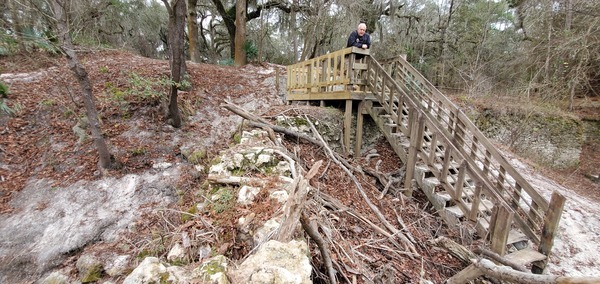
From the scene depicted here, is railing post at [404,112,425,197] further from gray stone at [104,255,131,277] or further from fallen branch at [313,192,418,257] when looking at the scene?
gray stone at [104,255,131,277]

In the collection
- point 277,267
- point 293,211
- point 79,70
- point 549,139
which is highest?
point 79,70

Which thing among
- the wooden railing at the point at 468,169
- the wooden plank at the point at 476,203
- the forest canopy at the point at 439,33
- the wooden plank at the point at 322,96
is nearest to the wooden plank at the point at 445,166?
the wooden railing at the point at 468,169

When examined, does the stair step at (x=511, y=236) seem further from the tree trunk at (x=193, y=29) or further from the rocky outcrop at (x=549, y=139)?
the tree trunk at (x=193, y=29)

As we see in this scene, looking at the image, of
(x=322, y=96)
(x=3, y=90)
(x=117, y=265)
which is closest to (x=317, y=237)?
(x=117, y=265)

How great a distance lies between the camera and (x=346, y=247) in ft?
9.31

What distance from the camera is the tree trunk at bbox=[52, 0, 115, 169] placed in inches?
143

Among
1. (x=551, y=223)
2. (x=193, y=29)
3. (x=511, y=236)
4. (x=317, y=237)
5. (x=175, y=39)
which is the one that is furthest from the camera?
(x=193, y=29)

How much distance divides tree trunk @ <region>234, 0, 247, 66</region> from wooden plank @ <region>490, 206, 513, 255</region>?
1229 cm

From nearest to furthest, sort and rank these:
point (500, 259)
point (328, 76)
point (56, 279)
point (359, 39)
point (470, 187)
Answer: point (56, 279) → point (500, 259) → point (470, 187) → point (359, 39) → point (328, 76)

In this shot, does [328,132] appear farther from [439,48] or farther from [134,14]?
[134,14]

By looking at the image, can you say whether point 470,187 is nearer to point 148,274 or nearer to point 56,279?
point 148,274

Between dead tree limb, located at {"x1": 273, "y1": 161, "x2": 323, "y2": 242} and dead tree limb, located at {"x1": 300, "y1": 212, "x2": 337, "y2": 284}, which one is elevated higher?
dead tree limb, located at {"x1": 273, "y1": 161, "x2": 323, "y2": 242}

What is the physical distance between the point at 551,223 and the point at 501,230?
751 mm

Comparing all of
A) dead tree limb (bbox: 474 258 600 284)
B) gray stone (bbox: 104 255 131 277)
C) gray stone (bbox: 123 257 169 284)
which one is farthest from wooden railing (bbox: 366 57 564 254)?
gray stone (bbox: 104 255 131 277)
